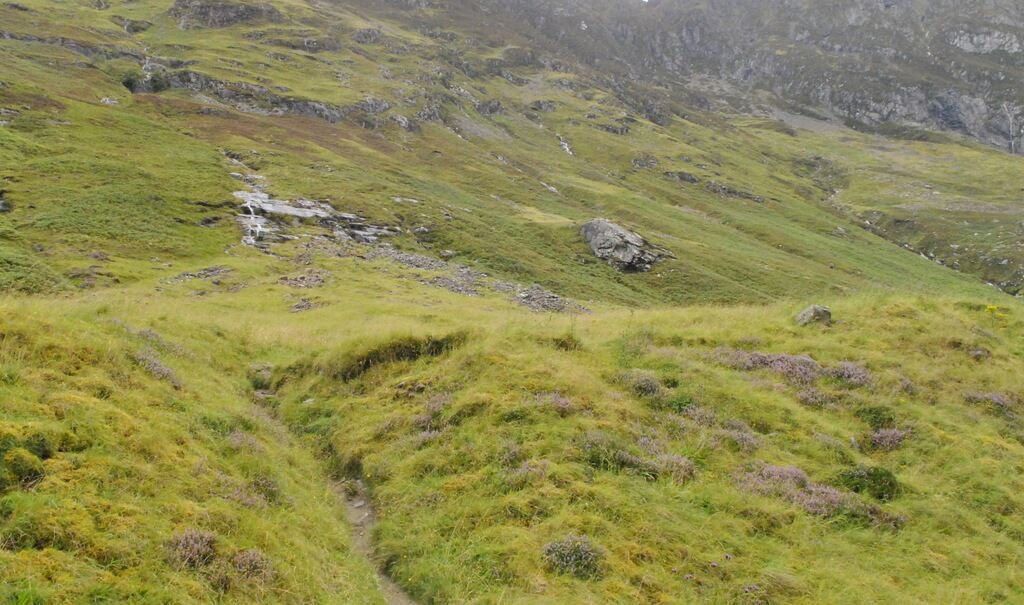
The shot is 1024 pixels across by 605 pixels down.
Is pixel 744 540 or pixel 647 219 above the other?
pixel 744 540

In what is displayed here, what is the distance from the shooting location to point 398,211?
266 ft

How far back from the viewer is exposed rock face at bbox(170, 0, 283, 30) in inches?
7318

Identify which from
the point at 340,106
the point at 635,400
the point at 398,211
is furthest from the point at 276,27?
the point at 635,400

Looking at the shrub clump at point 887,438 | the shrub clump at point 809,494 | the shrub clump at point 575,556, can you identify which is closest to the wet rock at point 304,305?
the shrub clump at point 575,556

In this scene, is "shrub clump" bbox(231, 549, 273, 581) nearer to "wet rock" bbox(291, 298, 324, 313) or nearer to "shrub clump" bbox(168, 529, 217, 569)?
"shrub clump" bbox(168, 529, 217, 569)

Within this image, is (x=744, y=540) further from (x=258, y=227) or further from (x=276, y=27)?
(x=276, y=27)

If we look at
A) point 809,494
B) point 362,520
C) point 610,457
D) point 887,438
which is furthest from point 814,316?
point 362,520

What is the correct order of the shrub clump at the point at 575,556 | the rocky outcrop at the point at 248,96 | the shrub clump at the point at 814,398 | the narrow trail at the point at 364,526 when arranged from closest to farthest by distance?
the shrub clump at the point at 575,556 → the narrow trail at the point at 364,526 → the shrub clump at the point at 814,398 → the rocky outcrop at the point at 248,96

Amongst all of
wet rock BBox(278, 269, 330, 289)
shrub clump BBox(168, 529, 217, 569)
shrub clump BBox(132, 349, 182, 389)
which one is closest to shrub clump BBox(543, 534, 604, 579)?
shrub clump BBox(168, 529, 217, 569)

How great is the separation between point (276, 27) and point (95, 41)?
7002 centimetres

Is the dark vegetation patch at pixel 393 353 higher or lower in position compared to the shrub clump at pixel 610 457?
lower

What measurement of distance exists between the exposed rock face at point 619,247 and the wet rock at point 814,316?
62.0 meters

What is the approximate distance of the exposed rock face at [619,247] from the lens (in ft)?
276

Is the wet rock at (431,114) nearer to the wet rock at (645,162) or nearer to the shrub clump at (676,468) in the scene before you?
the wet rock at (645,162)
